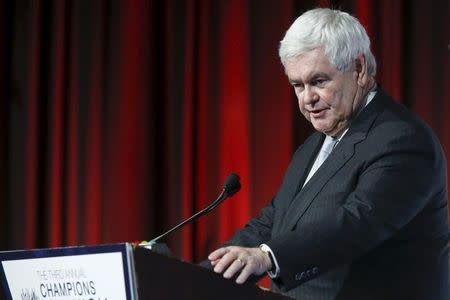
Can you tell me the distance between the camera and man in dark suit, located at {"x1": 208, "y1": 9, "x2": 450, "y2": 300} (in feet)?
5.86

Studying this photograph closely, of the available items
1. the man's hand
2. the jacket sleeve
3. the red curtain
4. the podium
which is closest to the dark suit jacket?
the jacket sleeve

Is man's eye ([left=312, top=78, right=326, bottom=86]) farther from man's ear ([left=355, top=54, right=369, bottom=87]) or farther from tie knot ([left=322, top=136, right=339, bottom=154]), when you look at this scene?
tie knot ([left=322, top=136, right=339, bottom=154])

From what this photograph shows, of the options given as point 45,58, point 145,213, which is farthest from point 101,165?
point 45,58

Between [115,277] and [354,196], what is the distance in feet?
2.11

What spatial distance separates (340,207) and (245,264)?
1.30ft

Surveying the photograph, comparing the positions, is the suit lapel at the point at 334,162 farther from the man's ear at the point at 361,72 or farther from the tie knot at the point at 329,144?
the tie knot at the point at 329,144

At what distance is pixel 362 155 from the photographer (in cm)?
203

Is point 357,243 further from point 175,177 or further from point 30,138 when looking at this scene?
point 30,138

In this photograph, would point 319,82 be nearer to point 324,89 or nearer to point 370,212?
point 324,89

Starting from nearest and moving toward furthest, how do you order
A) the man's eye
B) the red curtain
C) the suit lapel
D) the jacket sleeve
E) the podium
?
the podium, the jacket sleeve, the suit lapel, the man's eye, the red curtain

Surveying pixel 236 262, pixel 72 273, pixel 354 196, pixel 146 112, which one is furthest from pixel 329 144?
pixel 146 112

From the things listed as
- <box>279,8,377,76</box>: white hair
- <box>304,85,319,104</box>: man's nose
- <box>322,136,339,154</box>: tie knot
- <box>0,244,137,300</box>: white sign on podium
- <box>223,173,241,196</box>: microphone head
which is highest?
<box>279,8,377,76</box>: white hair

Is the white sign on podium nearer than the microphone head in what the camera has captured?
Yes

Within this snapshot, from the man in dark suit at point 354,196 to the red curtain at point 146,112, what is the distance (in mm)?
1419
